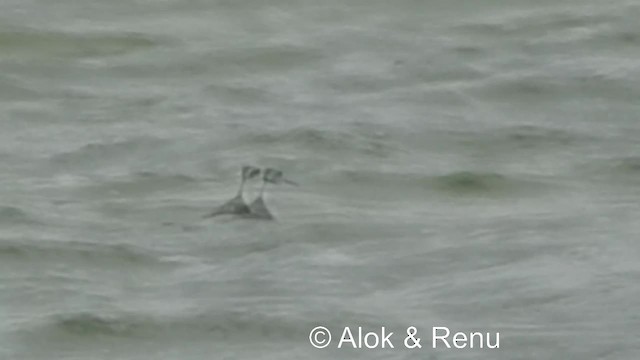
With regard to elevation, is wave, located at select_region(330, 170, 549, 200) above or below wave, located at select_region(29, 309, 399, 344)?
above

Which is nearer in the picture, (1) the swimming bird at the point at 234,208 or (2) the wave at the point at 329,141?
(1) the swimming bird at the point at 234,208

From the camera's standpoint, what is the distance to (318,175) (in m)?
6.54

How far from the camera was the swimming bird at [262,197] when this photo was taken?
609cm

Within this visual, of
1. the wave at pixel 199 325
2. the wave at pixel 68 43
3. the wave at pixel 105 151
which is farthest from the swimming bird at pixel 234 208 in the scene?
the wave at pixel 68 43

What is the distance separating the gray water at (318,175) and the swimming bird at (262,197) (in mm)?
26

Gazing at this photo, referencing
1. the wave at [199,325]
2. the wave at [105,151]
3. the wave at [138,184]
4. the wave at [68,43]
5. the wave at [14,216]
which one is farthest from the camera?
the wave at [68,43]

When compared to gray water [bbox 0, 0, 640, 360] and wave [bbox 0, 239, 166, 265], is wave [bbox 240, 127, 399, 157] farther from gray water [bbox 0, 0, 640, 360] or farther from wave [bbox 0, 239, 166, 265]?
wave [bbox 0, 239, 166, 265]

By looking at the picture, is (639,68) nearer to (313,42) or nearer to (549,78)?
(549,78)

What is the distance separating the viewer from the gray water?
5363 mm

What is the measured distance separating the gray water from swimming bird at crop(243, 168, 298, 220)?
0.09ft

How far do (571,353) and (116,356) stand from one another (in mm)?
812

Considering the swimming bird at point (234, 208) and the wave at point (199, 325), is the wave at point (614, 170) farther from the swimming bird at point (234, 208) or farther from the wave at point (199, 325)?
the wave at point (199, 325)

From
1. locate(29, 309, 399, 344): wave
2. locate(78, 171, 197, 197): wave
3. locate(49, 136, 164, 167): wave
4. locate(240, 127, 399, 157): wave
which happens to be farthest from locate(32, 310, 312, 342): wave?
locate(240, 127, 399, 157): wave

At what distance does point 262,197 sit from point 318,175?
0.33 metres
